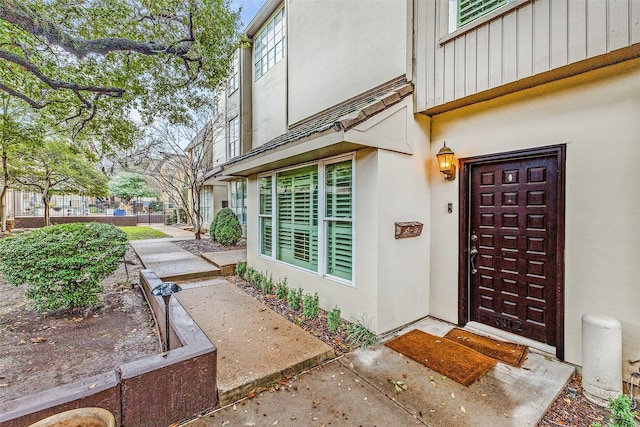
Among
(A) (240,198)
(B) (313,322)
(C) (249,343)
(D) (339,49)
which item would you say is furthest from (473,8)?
(A) (240,198)

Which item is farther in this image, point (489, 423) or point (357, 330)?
point (357, 330)

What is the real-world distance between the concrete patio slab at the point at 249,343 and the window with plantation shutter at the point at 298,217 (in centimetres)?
117

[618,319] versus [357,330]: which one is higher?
[618,319]

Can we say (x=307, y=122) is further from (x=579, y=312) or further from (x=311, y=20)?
(x=579, y=312)

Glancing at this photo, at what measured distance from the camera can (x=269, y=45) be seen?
10297mm

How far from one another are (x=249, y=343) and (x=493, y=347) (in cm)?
317

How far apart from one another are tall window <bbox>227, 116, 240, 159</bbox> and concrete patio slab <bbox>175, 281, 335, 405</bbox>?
875 centimetres

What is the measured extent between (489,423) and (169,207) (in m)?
33.3

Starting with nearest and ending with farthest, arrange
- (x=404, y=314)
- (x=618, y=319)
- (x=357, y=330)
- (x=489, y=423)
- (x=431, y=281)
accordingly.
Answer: (x=489, y=423), (x=618, y=319), (x=357, y=330), (x=404, y=314), (x=431, y=281)

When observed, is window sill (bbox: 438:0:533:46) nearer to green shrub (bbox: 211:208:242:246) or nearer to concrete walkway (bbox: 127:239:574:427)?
concrete walkway (bbox: 127:239:574:427)

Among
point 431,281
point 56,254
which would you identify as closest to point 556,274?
point 431,281

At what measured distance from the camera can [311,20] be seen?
22.6 ft

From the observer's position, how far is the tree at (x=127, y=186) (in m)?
29.2

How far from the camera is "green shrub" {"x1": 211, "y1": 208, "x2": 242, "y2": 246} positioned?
36.8ft
